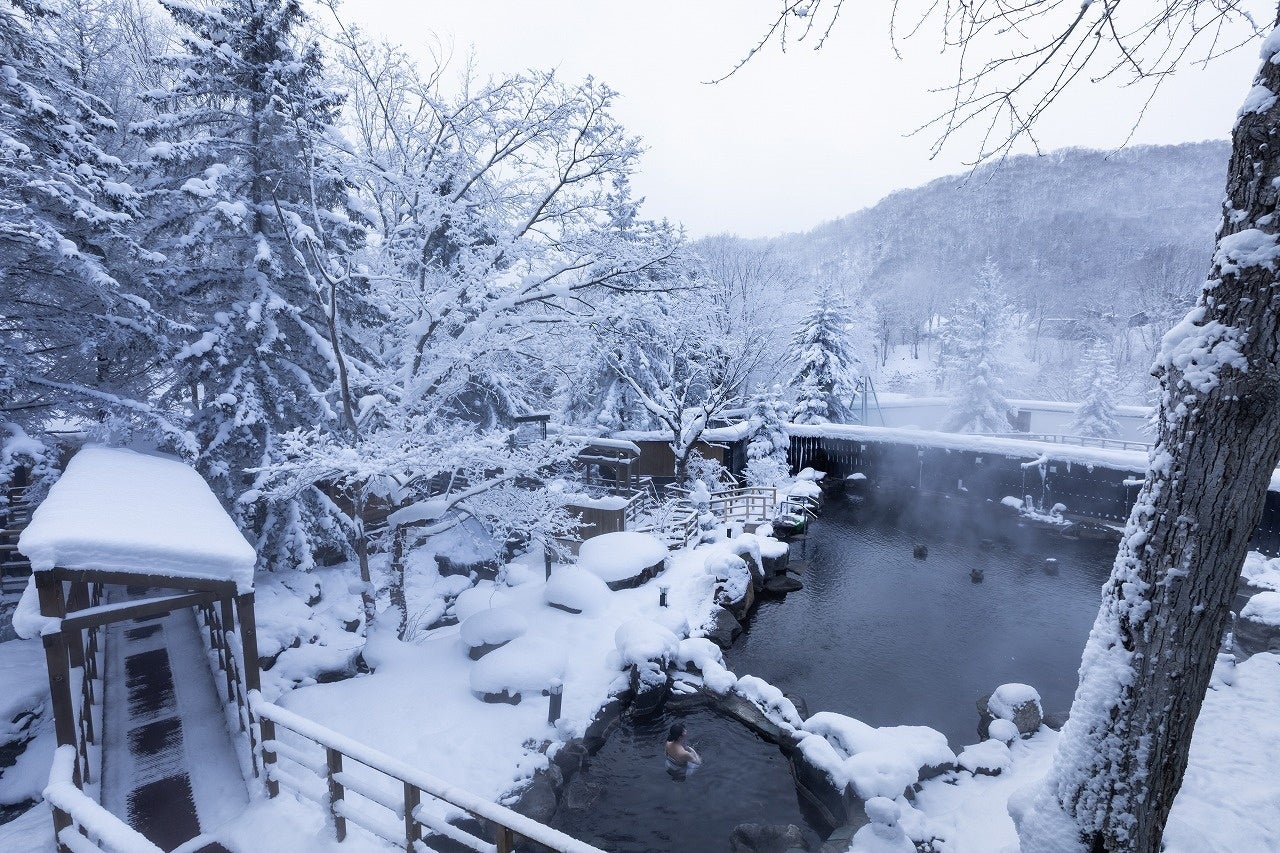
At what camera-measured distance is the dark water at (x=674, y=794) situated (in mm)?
7633

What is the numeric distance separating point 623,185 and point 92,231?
18.6 m

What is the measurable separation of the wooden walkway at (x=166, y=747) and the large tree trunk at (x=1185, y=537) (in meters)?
7.06

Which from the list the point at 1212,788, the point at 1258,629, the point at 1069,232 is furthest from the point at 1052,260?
the point at 1212,788

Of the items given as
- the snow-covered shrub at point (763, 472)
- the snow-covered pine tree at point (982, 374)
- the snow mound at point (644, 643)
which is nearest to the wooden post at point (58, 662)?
the snow mound at point (644, 643)

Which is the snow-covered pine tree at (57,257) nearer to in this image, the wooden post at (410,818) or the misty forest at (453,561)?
the misty forest at (453,561)

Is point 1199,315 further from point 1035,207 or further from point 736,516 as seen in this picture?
point 1035,207

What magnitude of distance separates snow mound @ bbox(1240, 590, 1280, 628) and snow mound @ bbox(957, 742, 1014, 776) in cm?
628

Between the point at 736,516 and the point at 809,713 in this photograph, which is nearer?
the point at 809,713

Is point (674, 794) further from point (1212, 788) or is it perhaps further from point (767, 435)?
point (767, 435)

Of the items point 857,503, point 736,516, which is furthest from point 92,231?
point 857,503

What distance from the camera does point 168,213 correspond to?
10812 millimetres

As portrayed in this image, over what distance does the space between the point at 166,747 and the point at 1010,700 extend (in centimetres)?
1250

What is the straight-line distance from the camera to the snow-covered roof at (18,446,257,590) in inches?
198

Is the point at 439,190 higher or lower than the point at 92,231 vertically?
higher
